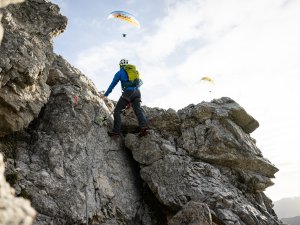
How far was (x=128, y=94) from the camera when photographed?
17078mm

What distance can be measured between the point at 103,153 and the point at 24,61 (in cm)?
579

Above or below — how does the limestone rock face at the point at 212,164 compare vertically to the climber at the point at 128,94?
below

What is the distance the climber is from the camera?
1647cm

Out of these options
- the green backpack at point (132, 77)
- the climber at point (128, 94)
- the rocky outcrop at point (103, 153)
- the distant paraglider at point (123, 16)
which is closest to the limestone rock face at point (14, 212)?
the rocky outcrop at point (103, 153)

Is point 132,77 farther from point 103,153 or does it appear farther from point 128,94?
Result: point 103,153

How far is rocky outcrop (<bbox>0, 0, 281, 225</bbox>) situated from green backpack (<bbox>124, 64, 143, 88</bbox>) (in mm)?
2025

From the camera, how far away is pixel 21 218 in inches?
146

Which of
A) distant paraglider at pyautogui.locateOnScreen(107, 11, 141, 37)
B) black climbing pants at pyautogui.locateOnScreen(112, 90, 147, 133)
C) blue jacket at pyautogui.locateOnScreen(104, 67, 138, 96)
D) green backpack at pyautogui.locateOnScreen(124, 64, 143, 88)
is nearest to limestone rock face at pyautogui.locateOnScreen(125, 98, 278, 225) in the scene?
black climbing pants at pyautogui.locateOnScreen(112, 90, 147, 133)

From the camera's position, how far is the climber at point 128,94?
16.5 m

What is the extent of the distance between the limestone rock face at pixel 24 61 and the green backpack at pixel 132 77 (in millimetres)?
4544

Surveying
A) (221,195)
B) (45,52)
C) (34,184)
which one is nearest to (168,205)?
(221,195)

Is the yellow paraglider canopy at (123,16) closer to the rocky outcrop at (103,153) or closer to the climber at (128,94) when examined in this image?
the climber at (128,94)

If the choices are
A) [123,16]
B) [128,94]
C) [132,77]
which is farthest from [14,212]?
[123,16]

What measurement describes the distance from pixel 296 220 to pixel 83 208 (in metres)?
216
